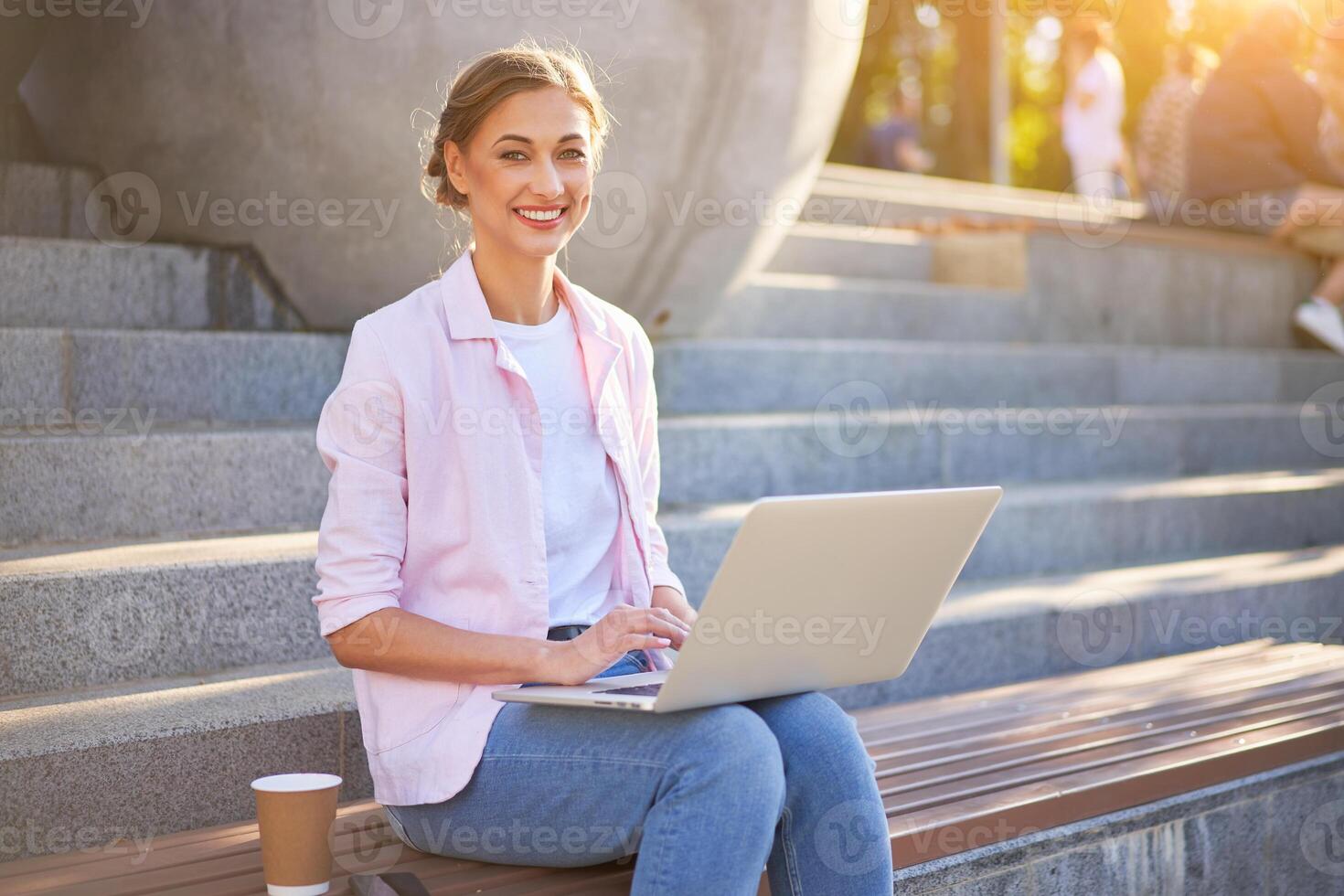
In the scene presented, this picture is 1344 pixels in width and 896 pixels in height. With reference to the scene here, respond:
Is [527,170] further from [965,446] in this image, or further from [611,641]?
[965,446]

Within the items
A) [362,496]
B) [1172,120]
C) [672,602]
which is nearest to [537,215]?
[362,496]

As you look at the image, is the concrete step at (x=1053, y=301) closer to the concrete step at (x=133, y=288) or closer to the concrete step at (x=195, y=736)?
the concrete step at (x=133, y=288)

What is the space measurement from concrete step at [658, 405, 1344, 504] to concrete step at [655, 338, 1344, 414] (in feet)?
0.41

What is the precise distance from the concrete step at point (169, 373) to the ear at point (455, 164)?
1.75m

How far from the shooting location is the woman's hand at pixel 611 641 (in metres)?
2.23

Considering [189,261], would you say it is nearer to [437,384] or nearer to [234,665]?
[234,665]

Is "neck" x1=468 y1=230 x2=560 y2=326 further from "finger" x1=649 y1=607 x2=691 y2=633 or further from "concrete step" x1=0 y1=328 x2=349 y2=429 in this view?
"concrete step" x1=0 y1=328 x2=349 y2=429

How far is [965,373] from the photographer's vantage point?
19.1 feet

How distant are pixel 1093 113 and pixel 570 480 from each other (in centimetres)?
887

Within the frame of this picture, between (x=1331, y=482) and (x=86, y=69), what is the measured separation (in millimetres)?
4822

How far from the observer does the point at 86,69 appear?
4.45m

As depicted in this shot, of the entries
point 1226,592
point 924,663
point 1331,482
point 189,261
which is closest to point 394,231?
point 189,261

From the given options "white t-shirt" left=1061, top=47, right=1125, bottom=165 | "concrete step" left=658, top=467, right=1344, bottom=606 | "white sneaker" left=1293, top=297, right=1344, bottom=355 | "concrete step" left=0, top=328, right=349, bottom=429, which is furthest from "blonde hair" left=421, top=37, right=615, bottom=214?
"white t-shirt" left=1061, top=47, right=1125, bottom=165

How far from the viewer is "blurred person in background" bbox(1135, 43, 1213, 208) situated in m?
9.06
